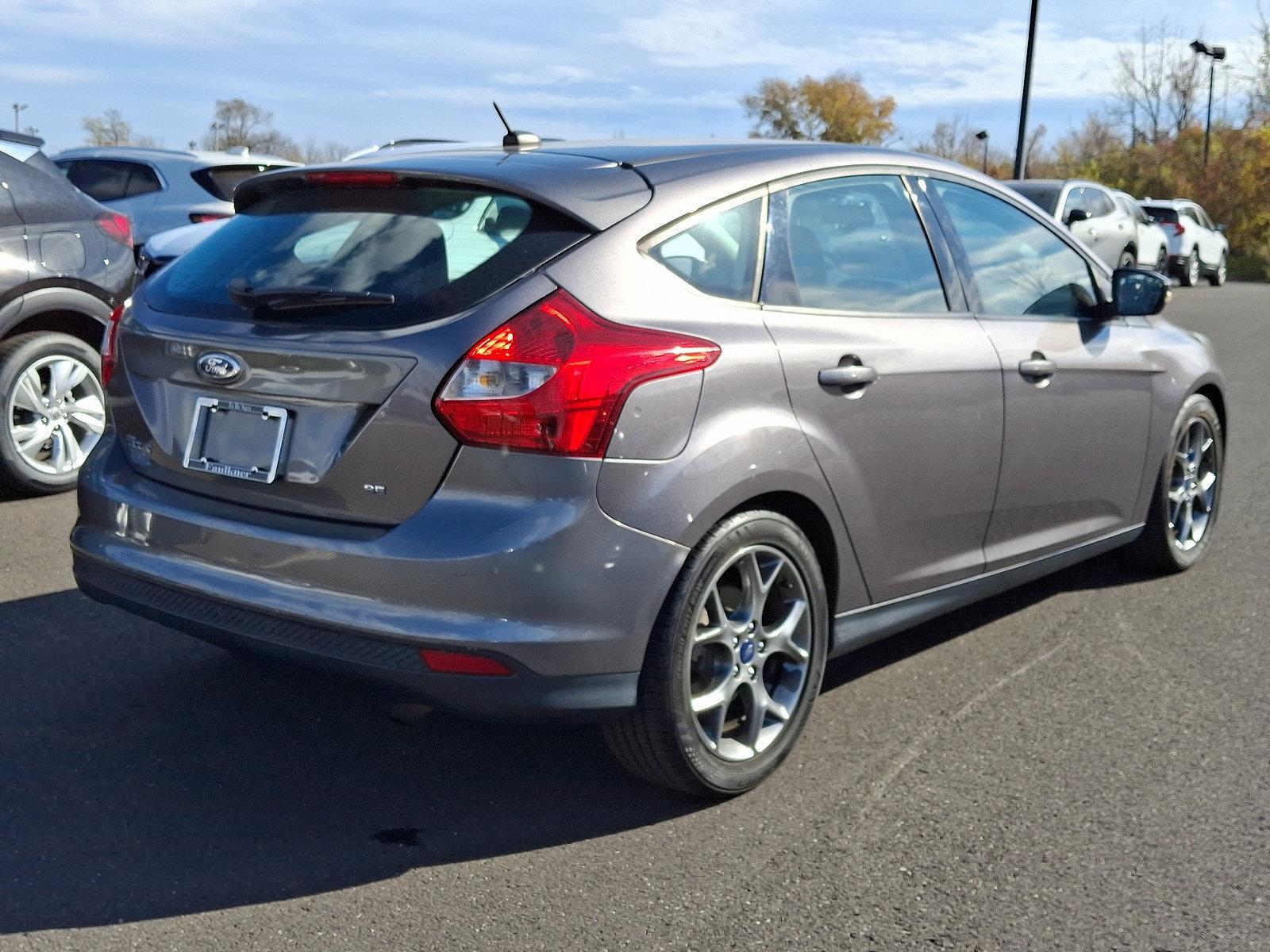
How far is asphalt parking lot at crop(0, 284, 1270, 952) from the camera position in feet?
9.52

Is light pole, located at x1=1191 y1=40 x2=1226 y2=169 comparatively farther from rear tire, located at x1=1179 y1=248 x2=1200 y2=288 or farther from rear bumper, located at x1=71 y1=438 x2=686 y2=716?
rear bumper, located at x1=71 y1=438 x2=686 y2=716

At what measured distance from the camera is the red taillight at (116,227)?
6848mm

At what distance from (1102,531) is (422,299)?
9.49 ft

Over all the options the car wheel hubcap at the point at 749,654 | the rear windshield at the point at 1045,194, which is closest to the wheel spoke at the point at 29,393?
the car wheel hubcap at the point at 749,654

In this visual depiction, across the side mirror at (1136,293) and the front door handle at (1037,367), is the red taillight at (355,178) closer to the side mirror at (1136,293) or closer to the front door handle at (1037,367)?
the front door handle at (1037,367)

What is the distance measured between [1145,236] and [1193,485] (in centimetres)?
1764

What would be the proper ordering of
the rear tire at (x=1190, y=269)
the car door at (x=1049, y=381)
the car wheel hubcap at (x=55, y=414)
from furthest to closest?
1. the rear tire at (x=1190, y=269)
2. the car wheel hubcap at (x=55, y=414)
3. the car door at (x=1049, y=381)

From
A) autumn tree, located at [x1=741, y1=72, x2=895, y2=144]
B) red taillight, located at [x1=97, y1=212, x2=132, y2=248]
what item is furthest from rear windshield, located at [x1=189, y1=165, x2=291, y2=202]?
autumn tree, located at [x1=741, y1=72, x2=895, y2=144]

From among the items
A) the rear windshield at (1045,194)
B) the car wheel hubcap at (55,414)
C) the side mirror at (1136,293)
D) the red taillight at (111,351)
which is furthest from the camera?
the rear windshield at (1045,194)

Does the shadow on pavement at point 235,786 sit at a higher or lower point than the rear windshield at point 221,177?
lower

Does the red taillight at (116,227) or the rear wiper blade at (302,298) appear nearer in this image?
the rear wiper blade at (302,298)

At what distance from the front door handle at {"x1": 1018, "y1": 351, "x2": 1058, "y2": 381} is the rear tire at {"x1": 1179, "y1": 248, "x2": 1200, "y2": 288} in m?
25.5

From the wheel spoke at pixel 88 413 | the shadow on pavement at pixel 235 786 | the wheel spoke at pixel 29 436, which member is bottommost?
the shadow on pavement at pixel 235 786

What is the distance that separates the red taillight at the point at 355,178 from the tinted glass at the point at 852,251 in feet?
3.20
